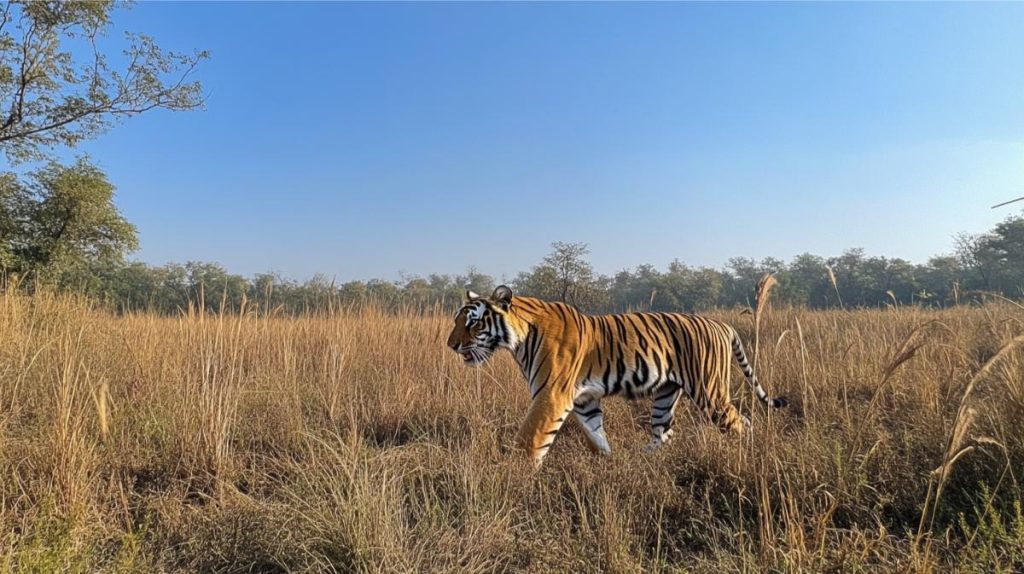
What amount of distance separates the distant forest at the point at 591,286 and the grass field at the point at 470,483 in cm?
81

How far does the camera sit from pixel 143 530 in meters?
2.18

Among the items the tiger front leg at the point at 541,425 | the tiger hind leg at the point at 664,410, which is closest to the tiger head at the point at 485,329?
the tiger front leg at the point at 541,425

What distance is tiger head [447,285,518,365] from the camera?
140 inches

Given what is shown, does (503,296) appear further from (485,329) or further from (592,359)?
(592,359)

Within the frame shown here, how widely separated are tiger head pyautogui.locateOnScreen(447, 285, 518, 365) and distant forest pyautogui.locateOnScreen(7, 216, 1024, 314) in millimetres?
1587

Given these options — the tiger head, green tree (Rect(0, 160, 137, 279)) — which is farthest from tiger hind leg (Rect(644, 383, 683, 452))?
green tree (Rect(0, 160, 137, 279))

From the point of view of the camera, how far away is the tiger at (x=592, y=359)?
338 centimetres

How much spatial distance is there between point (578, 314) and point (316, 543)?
2.47m

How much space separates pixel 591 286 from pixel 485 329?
17.9 metres

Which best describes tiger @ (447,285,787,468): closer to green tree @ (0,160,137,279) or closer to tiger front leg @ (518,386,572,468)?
tiger front leg @ (518,386,572,468)

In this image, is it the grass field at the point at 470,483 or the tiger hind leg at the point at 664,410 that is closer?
the grass field at the point at 470,483

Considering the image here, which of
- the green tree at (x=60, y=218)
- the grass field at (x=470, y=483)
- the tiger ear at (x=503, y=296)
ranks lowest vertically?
the grass field at (x=470, y=483)

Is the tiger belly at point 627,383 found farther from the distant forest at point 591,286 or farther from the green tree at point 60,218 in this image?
the green tree at point 60,218

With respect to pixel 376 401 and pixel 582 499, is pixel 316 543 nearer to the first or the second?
pixel 582 499
